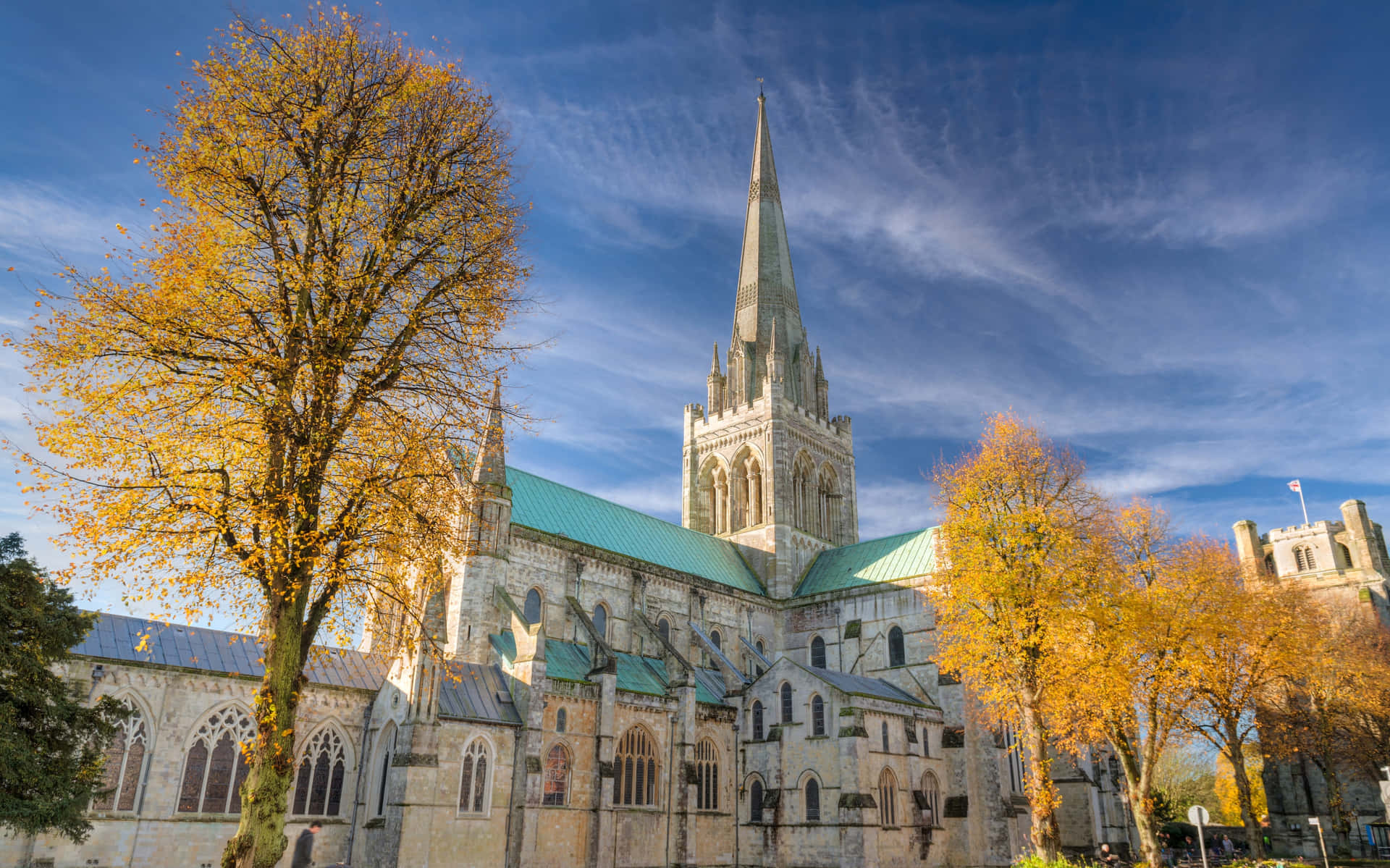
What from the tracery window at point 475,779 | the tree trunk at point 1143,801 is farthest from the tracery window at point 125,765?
the tree trunk at point 1143,801

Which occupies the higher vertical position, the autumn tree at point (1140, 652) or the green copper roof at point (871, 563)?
A: the green copper roof at point (871, 563)

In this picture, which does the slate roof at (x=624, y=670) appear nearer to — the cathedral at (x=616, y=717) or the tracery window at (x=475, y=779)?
the cathedral at (x=616, y=717)

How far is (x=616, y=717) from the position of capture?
2836 centimetres

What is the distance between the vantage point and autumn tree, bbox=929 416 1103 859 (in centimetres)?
2188

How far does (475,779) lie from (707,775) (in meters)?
10.1

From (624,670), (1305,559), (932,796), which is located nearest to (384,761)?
(624,670)

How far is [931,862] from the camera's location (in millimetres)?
30938

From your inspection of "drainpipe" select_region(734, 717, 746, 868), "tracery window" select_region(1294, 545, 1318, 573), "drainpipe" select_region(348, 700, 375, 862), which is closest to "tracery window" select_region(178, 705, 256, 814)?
"drainpipe" select_region(348, 700, 375, 862)

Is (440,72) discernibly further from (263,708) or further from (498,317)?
(263,708)

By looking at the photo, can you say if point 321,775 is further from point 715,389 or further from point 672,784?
point 715,389

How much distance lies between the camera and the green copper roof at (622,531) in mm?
34000

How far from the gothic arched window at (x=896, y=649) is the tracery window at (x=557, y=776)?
54.4 feet

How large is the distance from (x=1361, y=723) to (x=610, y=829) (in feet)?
119

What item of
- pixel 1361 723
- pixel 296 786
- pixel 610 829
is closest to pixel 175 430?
pixel 296 786
